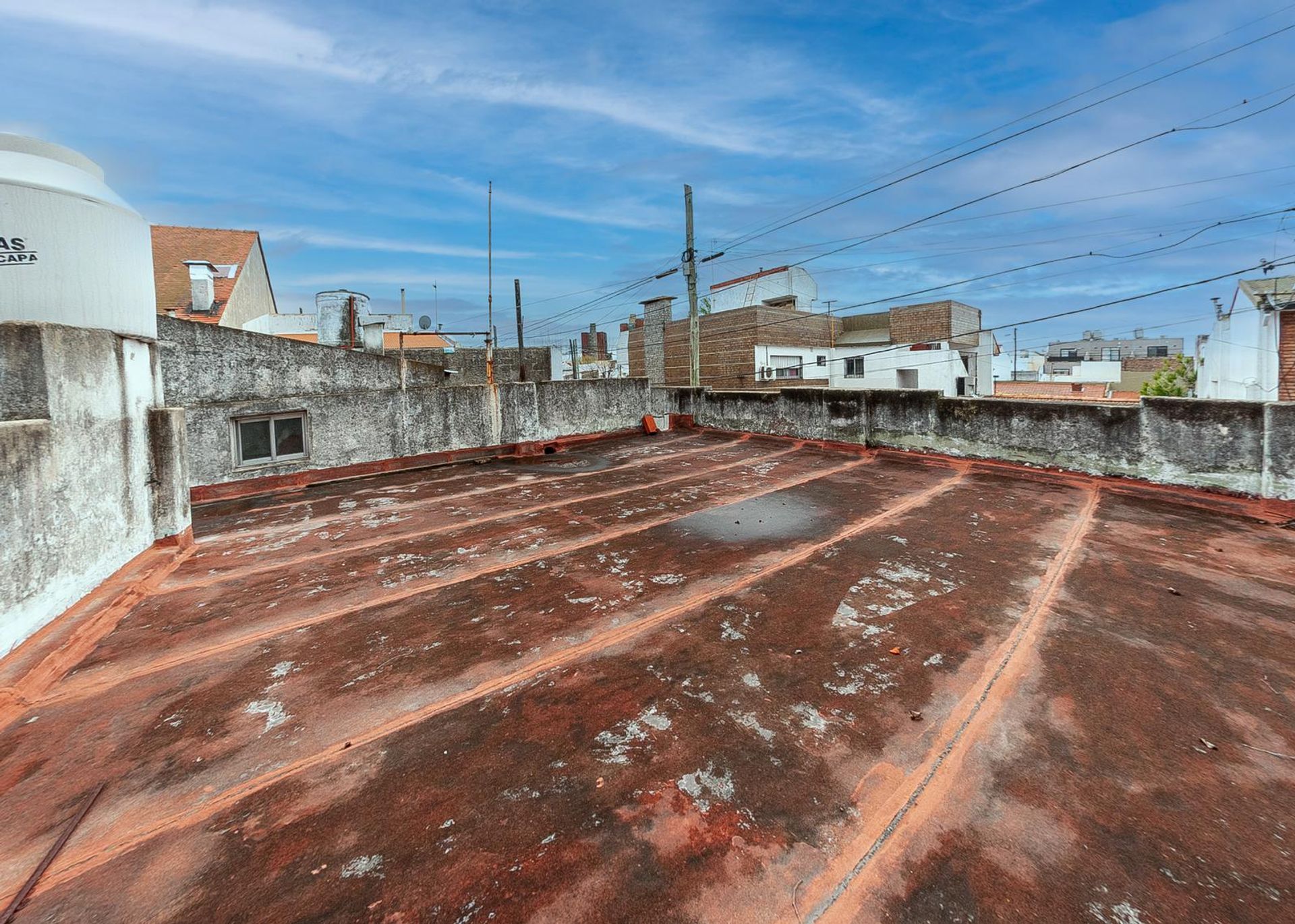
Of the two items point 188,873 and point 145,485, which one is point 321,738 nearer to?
point 188,873

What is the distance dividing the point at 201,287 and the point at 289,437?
8.67m

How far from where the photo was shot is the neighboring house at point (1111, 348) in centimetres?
5450

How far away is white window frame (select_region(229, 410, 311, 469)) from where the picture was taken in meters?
8.12

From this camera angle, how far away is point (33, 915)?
173 centimetres

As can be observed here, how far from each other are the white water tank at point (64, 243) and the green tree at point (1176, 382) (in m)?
27.7

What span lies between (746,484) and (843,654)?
4745mm

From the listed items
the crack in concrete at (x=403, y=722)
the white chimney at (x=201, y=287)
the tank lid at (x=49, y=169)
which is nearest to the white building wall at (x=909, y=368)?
the crack in concrete at (x=403, y=722)

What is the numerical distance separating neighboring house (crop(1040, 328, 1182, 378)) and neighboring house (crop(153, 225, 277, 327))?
6180 cm

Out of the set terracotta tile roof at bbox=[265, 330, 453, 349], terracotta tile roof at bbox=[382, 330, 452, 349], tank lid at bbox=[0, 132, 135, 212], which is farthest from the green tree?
tank lid at bbox=[0, 132, 135, 212]

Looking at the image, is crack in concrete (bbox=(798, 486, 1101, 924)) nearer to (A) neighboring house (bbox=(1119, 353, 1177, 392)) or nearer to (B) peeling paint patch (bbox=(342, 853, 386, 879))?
(B) peeling paint patch (bbox=(342, 853, 386, 879))

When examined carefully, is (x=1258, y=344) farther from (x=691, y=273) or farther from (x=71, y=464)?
(x=71, y=464)

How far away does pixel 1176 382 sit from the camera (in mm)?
21312

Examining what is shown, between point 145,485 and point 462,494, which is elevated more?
point 145,485

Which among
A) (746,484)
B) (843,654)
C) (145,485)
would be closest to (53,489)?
A: (145,485)
